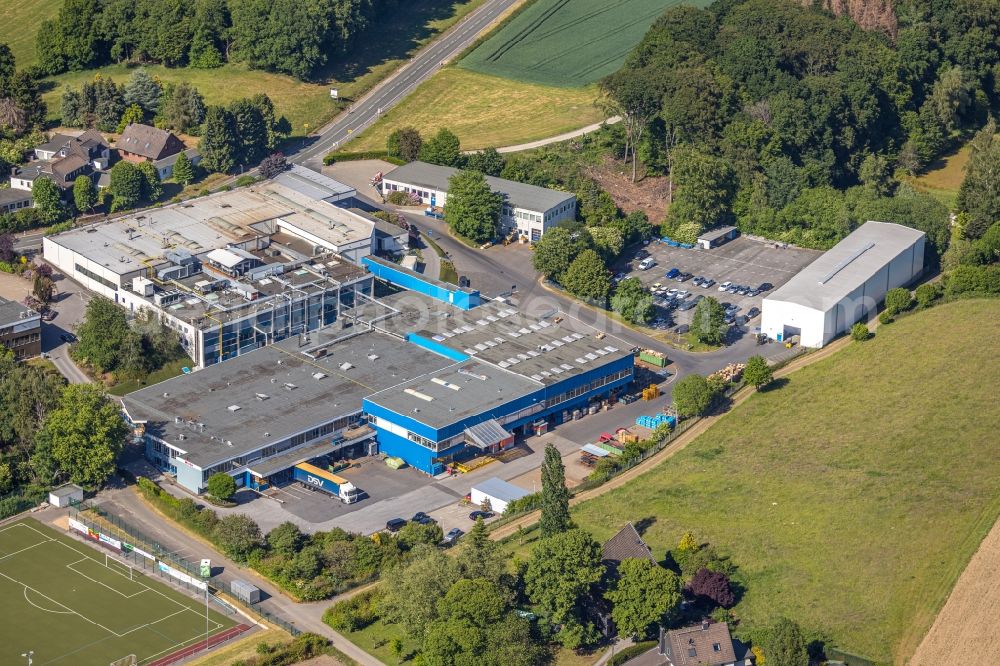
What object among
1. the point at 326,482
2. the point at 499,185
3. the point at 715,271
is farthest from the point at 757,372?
the point at 499,185

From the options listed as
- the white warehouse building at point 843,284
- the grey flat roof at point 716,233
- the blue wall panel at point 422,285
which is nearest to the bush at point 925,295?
the white warehouse building at point 843,284

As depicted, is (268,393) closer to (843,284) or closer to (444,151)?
(444,151)

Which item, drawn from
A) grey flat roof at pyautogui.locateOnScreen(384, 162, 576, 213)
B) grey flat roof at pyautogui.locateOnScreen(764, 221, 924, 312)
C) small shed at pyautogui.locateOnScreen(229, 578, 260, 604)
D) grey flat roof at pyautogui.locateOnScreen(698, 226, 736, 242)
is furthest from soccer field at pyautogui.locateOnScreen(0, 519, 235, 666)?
grey flat roof at pyautogui.locateOnScreen(698, 226, 736, 242)

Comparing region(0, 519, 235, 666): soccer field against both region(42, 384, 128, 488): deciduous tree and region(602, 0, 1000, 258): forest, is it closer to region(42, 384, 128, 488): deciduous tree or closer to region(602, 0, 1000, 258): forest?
region(42, 384, 128, 488): deciduous tree

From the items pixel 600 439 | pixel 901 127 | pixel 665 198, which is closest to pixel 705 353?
pixel 600 439

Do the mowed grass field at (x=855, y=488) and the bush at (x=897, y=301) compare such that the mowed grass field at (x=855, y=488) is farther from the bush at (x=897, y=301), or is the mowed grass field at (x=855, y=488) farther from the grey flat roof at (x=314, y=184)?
the grey flat roof at (x=314, y=184)

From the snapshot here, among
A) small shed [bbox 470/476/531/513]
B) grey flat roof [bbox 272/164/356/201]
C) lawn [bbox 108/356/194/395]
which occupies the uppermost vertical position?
grey flat roof [bbox 272/164/356/201]

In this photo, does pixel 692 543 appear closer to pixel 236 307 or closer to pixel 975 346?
pixel 975 346
